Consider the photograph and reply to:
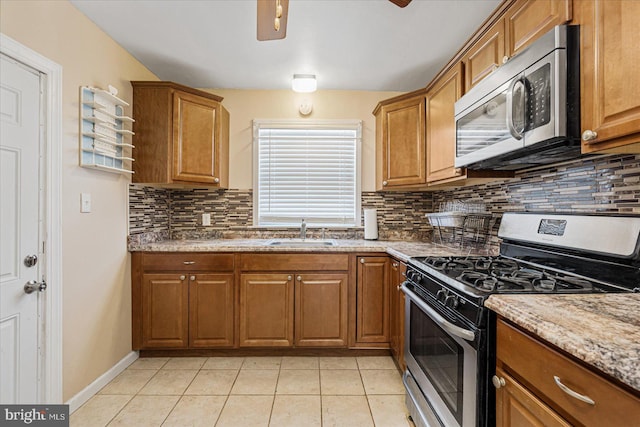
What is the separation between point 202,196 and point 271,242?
2.83 feet

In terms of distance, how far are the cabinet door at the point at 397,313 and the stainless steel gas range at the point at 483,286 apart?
33cm

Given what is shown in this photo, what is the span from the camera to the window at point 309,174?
312 cm

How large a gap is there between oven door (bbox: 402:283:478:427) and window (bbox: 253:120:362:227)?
142 cm

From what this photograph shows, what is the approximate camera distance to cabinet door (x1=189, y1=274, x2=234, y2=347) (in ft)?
8.13

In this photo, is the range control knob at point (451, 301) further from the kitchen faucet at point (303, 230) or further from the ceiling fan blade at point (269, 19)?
the kitchen faucet at point (303, 230)

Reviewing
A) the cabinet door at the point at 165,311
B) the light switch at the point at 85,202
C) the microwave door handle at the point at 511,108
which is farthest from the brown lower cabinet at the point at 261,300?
the microwave door handle at the point at 511,108

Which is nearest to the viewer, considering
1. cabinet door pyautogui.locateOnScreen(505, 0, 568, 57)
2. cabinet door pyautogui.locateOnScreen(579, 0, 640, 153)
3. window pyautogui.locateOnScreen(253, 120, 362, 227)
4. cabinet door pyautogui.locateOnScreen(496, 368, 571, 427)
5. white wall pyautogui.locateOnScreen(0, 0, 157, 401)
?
cabinet door pyautogui.locateOnScreen(496, 368, 571, 427)

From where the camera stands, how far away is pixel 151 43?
2.30 m

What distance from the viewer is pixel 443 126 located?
2.20 m

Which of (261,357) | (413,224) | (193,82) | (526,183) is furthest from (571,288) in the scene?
(193,82)

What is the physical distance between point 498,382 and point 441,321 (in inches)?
12.6

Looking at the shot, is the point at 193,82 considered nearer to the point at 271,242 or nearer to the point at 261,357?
the point at 271,242

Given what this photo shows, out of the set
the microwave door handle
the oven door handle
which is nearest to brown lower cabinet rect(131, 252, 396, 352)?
the oven door handle

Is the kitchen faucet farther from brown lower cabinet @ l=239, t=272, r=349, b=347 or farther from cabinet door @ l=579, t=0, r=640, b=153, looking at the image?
cabinet door @ l=579, t=0, r=640, b=153
